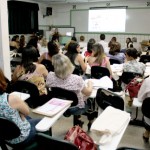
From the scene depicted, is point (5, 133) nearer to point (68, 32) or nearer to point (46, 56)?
point (46, 56)

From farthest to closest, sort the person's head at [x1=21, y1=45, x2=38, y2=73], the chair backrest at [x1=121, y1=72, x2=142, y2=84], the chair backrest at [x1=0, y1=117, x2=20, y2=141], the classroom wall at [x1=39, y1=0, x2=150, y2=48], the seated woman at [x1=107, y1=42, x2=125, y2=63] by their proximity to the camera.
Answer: the classroom wall at [x1=39, y1=0, x2=150, y2=48]
the seated woman at [x1=107, y1=42, x2=125, y2=63]
the chair backrest at [x1=121, y1=72, x2=142, y2=84]
the person's head at [x1=21, y1=45, x2=38, y2=73]
the chair backrest at [x1=0, y1=117, x2=20, y2=141]

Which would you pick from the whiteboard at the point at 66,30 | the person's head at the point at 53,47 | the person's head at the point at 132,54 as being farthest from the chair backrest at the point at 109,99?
the whiteboard at the point at 66,30

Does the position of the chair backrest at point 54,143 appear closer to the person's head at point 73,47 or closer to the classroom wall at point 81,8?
the person's head at point 73,47

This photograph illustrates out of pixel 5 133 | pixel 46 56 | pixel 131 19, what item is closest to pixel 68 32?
pixel 131 19

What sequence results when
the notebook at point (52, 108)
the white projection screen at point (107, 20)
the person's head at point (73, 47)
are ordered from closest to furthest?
the notebook at point (52, 108)
the person's head at point (73, 47)
the white projection screen at point (107, 20)

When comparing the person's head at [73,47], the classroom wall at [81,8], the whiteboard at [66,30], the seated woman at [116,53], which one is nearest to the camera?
the person's head at [73,47]

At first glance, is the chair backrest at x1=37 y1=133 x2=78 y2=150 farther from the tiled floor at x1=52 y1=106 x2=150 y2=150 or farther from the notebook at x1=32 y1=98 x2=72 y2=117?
the tiled floor at x1=52 y1=106 x2=150 y2=150

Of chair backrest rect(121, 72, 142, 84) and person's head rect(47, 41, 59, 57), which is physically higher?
person's head rect(47, 41, 59, 57)

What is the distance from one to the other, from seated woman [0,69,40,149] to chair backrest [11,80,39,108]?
33.4 inches

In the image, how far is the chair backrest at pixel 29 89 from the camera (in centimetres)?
269

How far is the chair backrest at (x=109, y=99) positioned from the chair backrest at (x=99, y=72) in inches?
66.2

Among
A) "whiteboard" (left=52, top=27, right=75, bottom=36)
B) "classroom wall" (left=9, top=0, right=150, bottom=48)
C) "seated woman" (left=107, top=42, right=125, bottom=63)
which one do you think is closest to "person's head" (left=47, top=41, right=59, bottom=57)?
"seated woman" (left=107, top=42, right=125, bottom=63)

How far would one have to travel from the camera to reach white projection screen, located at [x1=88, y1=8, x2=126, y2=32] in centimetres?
945

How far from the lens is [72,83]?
2.61m
